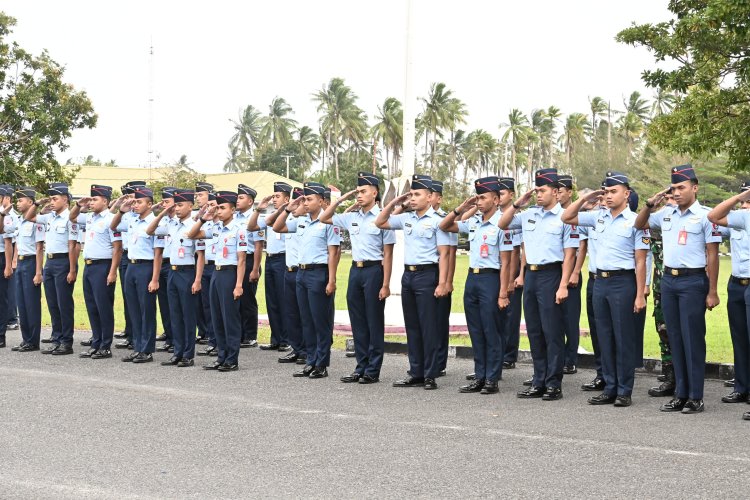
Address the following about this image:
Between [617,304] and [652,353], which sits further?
[652,353]

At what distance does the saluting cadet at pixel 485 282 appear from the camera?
943 cm

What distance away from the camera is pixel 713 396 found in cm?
898

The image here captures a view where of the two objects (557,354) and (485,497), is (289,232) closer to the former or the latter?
(557,354)

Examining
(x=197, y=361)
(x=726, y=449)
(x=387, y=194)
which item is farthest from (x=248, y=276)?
(x=726, y=449)

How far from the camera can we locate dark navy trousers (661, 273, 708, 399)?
325 inches

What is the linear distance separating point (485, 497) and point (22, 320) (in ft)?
29.3

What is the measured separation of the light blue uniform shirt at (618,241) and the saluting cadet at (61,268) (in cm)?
651

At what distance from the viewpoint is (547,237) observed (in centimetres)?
920

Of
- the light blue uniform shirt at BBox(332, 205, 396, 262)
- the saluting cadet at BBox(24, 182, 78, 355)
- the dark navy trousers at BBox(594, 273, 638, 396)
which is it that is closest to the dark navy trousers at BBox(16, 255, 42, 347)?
the saluting cadet at BBox(24, 182, 78, 355)

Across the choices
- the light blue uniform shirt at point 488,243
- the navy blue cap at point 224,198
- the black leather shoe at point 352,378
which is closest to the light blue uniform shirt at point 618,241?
the light blue uniform shirt at point 488,243

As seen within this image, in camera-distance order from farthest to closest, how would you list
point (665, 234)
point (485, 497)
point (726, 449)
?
1. point (665, 234)
2. point (726, 449)
3. point (485, 497)

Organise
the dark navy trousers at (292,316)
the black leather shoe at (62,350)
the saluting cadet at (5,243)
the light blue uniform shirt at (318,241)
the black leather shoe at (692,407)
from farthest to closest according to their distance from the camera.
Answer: the saluting cadet at (5,243), the black leather shoe at (62,350), the dark navy trousers at (292,316), the light blue uniform shirt at (318,241), the black leather shoe at (692,407)

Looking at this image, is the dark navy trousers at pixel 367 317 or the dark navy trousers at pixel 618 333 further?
the dark navy trousers at pixel 367 317

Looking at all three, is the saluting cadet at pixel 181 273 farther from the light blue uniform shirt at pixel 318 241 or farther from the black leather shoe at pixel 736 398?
the black leather shoe at pixel 736 398
